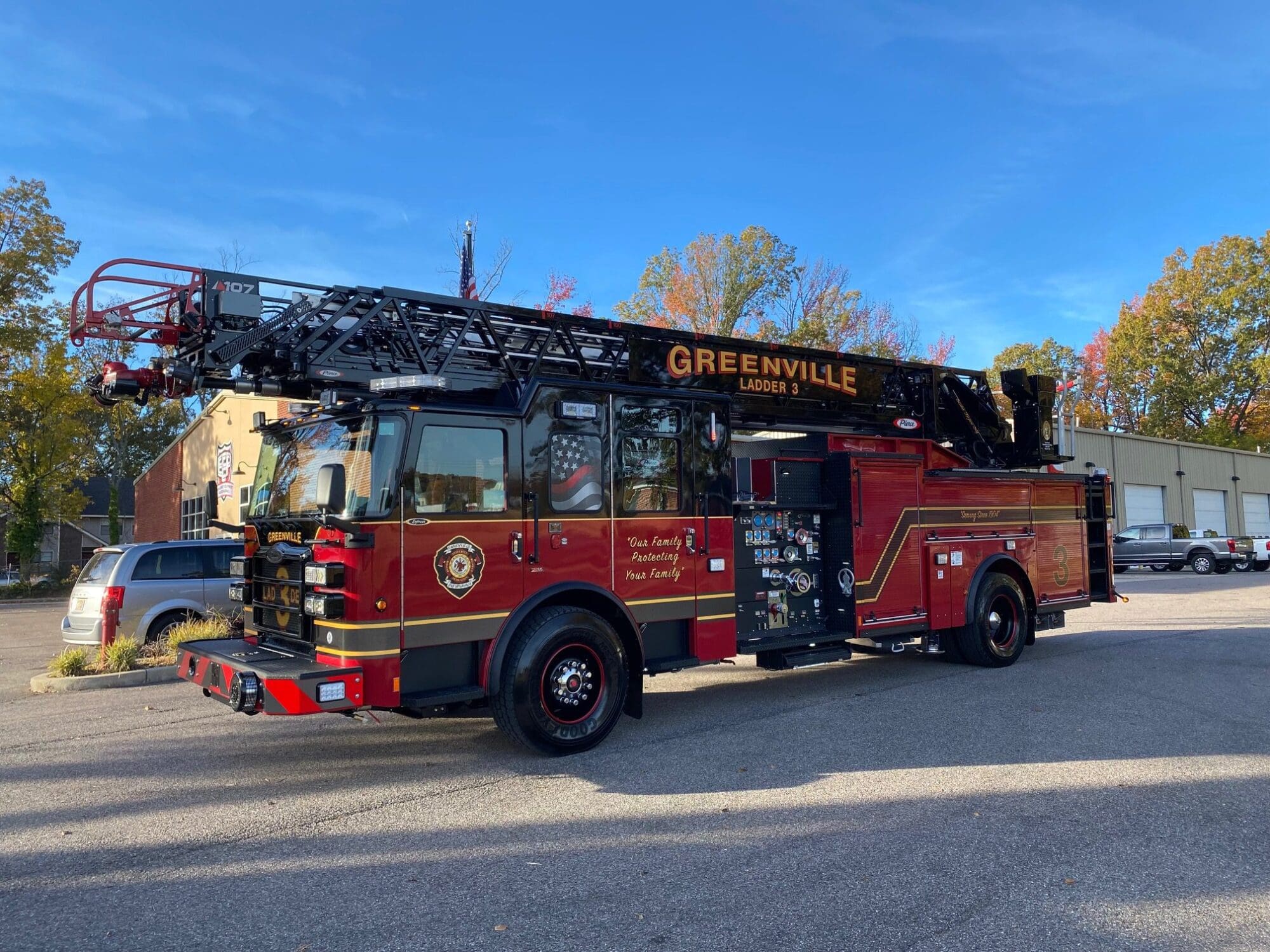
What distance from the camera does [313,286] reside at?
6469mm

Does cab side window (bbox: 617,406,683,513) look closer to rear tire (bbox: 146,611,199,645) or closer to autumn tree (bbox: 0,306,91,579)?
rear tire (bbox: 146,611,199,645)

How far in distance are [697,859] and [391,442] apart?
3279 millimetres

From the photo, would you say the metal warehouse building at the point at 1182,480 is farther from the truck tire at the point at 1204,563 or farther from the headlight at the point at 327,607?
the headlight at the point at 327,607

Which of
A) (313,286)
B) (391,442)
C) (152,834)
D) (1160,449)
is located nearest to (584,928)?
(152,834)

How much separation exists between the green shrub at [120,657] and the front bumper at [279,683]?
471 cm

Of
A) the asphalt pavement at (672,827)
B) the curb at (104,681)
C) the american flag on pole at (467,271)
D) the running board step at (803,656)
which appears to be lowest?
the asphalt pavement at (672,827)

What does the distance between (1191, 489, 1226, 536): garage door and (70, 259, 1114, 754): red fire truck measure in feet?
131

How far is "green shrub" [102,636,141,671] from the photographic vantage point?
32.9 feet

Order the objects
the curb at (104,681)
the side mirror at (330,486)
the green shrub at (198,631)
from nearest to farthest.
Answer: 1. the side mirror at (330,486)
2. the curb at (104,681)
3. the green shrub at (198,631)

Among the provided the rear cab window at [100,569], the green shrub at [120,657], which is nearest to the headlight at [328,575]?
the green shrub at [120,657]

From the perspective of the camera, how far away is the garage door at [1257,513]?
44812 millimetres

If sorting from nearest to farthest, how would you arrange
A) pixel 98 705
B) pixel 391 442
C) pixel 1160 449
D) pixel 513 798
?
pixel 513 798 → pixel 391 442 → pixel 98 705 → pixel 1160 449

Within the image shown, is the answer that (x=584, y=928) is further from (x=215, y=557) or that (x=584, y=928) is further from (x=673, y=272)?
(x=673, y=272)

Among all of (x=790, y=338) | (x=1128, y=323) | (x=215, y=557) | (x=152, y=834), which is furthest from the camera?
(x=1128, y=323)
